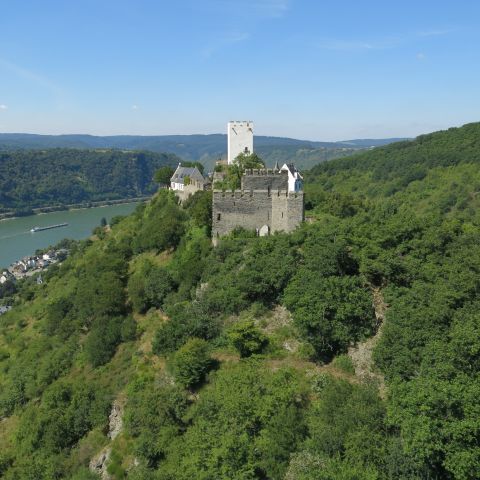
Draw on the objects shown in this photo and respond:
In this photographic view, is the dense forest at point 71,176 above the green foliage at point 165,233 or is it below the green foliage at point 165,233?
below

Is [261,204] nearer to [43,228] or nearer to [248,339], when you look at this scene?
[248,339]

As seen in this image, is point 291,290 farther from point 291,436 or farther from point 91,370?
point 91,370

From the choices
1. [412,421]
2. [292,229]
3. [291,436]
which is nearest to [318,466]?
[291,436]

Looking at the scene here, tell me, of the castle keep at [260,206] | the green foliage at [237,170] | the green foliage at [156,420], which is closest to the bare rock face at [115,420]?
the green foliage at [156,420]

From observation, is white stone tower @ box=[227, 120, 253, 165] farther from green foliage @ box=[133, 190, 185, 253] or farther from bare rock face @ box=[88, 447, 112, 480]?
bare rock face @ box=[88, 447, 112, 480]

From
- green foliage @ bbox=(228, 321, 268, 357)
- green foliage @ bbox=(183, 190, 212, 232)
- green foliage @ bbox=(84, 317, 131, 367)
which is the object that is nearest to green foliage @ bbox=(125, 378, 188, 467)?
green foliage @ bbox=(228, 321, 268, 357)

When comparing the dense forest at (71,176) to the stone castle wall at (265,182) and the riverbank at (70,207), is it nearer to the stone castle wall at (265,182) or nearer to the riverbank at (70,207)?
the riverbank at (70,207)
